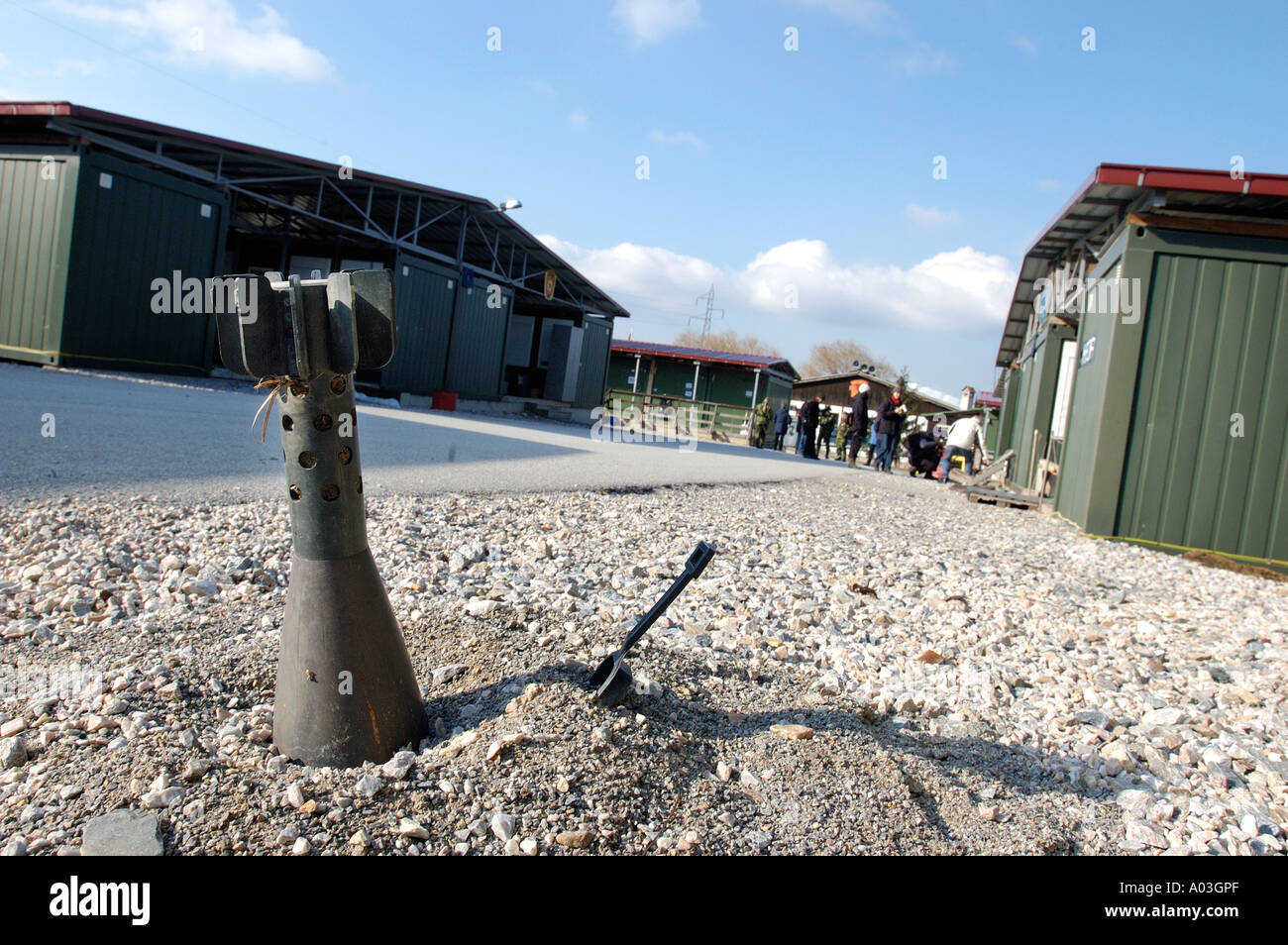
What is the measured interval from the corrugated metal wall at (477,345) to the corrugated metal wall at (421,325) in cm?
37

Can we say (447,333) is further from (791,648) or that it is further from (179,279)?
(791,648)

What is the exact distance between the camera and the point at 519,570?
3.93 meters

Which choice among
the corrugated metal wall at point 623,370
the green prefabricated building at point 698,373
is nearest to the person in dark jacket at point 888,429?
the green prefabricated building at point 698,373

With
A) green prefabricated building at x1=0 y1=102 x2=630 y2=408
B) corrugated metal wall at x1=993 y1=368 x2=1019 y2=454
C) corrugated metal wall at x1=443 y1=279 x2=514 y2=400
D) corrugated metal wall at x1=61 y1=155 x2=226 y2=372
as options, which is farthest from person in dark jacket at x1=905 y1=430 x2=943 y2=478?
corrugated metal wall at x1=61 y1=155 x2=226 y2=372

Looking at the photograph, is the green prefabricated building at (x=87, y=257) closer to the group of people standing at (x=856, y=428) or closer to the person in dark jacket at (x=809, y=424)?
the group of people standing at (x=856, y=428)

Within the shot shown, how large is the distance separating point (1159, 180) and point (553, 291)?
18.6 m

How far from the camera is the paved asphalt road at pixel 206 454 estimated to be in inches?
189

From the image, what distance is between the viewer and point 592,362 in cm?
2542

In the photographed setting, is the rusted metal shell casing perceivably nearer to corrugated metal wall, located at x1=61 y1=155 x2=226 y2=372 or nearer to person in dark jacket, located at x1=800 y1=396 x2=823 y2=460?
corrugated metal wall, located at x1=61 y1=155 x2=226 y2=372

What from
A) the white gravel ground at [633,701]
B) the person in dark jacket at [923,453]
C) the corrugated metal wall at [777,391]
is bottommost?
the white gravel ground at [633,701]

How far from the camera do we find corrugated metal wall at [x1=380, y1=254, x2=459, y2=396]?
1728 centimetres

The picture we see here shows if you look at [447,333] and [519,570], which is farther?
[447,333]

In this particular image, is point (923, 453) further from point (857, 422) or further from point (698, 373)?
point (698, 373)
